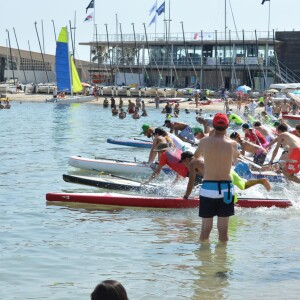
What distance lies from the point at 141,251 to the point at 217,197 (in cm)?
191

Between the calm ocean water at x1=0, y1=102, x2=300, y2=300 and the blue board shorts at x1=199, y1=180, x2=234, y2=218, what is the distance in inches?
30.7

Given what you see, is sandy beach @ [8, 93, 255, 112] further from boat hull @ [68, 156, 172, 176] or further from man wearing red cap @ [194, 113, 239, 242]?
man wearing red cap @ [194, 113, 239, 242]

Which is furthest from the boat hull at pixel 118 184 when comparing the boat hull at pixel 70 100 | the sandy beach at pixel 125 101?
the boat hull at pixel 70 100

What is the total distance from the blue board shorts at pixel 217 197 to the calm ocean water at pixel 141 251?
781 mm

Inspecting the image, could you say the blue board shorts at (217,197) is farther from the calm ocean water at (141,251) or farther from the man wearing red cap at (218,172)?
the calm ocean water at (141,251)

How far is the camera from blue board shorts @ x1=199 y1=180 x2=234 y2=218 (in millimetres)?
9734

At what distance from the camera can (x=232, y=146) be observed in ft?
32.1

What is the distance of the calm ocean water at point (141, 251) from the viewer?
30.6ft

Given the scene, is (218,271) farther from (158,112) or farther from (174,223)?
(158,112)

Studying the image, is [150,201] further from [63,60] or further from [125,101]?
[125,101]

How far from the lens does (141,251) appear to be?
11.2 metres

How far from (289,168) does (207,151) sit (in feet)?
19.3

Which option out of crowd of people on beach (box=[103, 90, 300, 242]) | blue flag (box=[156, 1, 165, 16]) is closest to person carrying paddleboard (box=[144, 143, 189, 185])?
crowd of people on beach (box=[103, 90, 300, 242])

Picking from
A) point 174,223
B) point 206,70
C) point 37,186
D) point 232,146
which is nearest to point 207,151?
point 232,146
